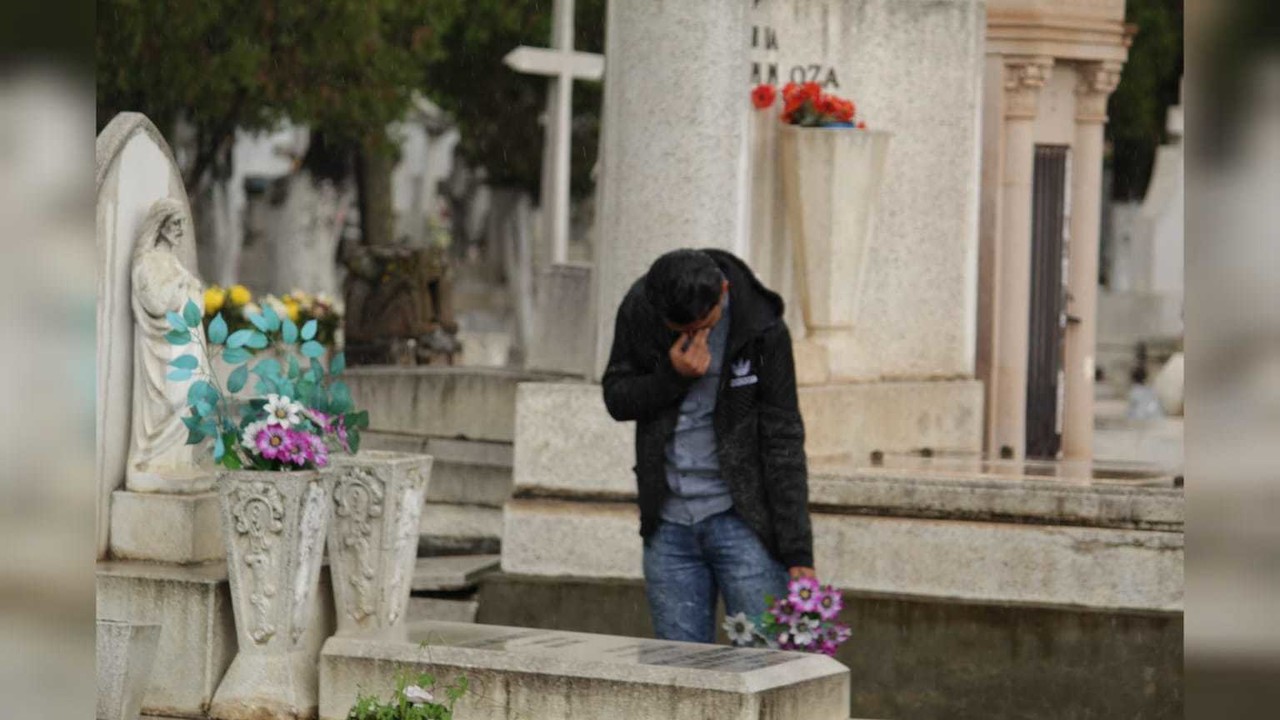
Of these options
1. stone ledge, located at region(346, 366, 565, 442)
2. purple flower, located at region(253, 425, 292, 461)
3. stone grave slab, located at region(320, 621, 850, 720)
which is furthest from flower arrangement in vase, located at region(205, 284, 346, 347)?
stone grave slab, located at region(320, 621, 850, 720)

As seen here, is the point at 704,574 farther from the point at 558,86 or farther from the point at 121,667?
the point at 558,86

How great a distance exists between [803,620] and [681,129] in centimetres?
345

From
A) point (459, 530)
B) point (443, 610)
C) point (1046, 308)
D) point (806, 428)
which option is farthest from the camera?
point (1046, 308)

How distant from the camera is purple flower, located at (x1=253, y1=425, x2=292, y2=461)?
6766 mm

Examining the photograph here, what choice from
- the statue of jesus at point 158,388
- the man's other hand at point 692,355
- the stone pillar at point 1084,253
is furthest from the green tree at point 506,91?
the man's other hand at point 692,355

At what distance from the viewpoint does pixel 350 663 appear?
6.81m

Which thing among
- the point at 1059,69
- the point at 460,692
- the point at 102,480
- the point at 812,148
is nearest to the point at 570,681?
the point at 460,692

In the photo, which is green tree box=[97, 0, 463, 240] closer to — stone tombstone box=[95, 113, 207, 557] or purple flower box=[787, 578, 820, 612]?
stone tombstone box=[95, 113, 207, 557]

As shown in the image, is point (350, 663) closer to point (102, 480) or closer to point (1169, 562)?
point (102, 480)

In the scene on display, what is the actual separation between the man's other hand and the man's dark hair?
0.06 m

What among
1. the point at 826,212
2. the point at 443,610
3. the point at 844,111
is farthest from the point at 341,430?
the point at 844,111

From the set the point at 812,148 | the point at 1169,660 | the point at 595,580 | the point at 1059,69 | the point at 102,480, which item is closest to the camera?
the point at 102,480

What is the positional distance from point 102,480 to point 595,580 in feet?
9.20

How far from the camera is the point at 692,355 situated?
22.3 feet
